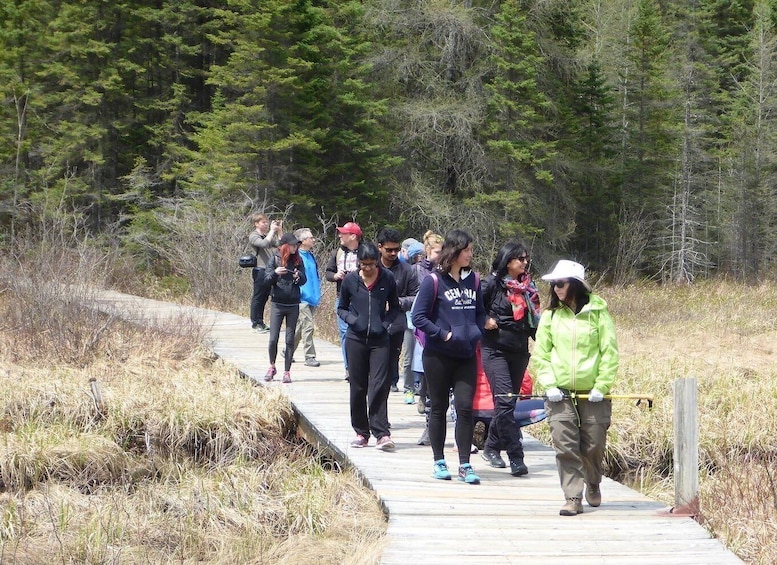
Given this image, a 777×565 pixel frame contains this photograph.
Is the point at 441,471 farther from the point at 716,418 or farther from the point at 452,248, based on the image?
the point at 716,418

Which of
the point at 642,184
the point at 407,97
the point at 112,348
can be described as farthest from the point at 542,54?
the point at 112,348

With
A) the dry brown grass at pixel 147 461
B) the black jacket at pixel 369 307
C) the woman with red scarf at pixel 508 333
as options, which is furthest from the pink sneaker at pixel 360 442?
the woman with red scarf at pixel 508 333

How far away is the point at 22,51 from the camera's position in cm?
2977

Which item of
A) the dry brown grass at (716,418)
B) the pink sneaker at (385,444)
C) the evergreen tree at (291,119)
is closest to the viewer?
the dry brown grass at (716,418)

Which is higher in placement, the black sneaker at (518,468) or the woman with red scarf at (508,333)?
the woman with red scarf at (508,333)

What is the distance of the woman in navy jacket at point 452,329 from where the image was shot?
642 cm

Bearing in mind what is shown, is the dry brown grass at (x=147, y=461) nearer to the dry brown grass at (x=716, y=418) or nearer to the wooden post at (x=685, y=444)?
the wooden post at (x=685, y=444)

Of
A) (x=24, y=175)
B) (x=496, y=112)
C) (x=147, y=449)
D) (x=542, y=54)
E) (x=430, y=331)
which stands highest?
(x=542, y=54)

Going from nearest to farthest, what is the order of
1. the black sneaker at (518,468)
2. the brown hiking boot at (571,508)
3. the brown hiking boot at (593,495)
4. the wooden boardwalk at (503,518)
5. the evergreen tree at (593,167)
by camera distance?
1. the wooden boardwalk at (503,518)
2. the brown hiking boot at (571,508)
3. the brown hiking boot at (593,495)
4. the black sneaker at (518,468)
5. the evergreen tree at (593,167)

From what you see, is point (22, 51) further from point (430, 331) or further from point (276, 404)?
point (430, 331)

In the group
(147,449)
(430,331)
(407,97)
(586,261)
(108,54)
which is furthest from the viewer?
(586,261)

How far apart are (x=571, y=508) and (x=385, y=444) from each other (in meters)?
2.03

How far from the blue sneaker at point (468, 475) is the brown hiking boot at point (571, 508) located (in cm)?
83

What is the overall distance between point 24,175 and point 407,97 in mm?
12525
